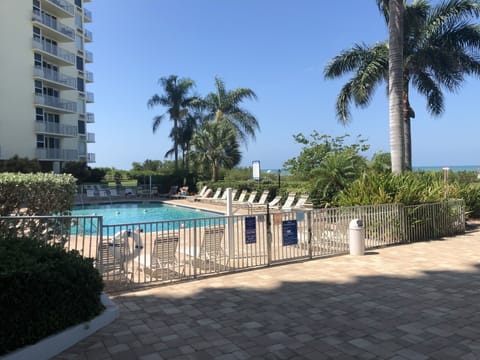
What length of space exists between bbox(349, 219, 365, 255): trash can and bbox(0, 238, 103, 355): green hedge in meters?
5.77

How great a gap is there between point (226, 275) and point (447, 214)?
7.34 meters

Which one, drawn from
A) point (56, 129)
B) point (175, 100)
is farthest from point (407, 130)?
point (56, 129)

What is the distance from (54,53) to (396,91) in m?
33.8

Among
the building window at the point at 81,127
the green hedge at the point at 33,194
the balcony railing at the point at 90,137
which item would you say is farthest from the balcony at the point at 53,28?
the green hedge at the point at 33,194

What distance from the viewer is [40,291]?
3.60 metres

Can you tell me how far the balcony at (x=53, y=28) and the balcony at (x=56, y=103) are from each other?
6.20 metres

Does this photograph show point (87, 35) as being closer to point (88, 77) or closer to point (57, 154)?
point (88, 77)

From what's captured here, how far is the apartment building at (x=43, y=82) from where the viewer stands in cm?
3162

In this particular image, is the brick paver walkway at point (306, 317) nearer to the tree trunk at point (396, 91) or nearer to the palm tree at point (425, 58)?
the tree trunk at point (396, 91)

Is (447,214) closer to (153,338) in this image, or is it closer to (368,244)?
(368,244)

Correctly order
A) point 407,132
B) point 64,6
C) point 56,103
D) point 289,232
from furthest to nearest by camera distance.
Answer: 1. point 64,6
2. point 56,103
3. point 407,132
4. point 289,232

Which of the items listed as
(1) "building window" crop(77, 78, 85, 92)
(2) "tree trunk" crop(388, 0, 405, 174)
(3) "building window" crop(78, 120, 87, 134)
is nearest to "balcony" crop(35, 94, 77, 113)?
(3) "building window" crop(78, 120, 87, 134)

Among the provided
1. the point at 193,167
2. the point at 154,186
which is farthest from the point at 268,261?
the point at 154,186

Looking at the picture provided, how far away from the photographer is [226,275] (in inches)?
273
